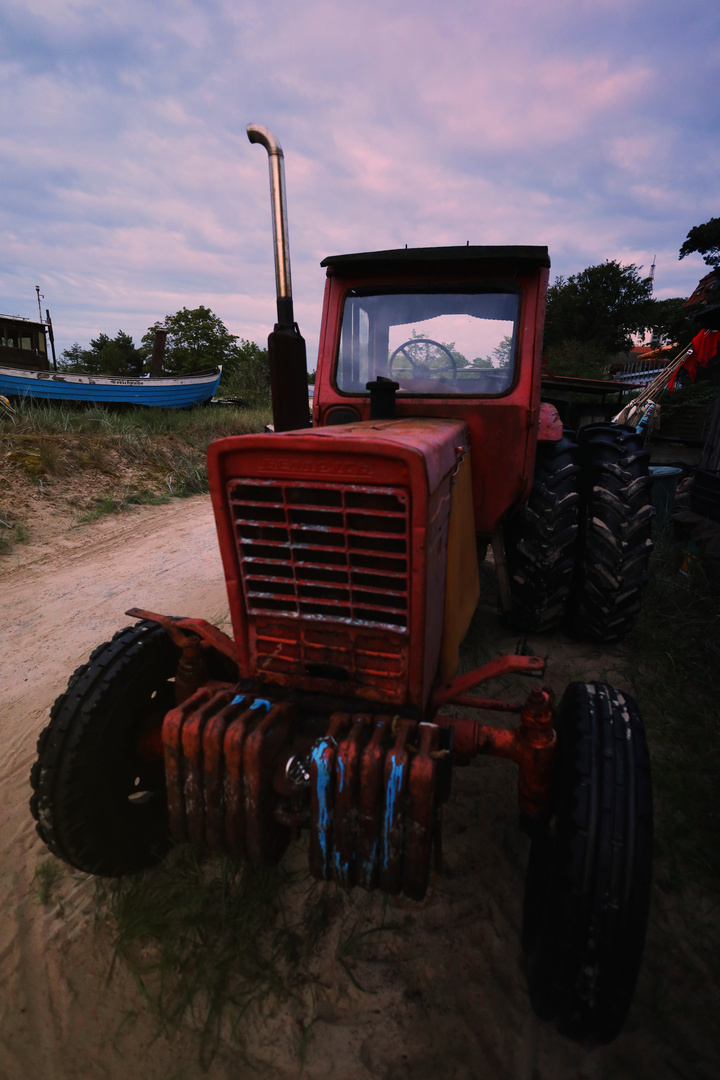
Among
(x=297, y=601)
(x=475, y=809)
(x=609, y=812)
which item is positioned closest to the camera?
(x=609, y=812)

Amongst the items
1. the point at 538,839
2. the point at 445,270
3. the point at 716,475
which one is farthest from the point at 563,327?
the point at 538,839

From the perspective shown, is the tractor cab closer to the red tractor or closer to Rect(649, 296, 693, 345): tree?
the red tractor

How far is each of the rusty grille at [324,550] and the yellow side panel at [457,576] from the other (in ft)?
1.53

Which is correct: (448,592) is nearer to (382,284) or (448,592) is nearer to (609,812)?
(609,812)

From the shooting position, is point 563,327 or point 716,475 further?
point 563,327

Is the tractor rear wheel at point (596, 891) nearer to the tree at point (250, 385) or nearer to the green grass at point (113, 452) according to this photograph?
the green grass at point (113, 452)

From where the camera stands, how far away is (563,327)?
1068 inches

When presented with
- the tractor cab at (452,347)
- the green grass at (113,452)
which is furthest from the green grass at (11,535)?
the tractor cab at (452,347)

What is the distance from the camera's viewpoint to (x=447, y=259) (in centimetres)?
268

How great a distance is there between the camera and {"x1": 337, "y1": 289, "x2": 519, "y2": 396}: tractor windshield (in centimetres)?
289

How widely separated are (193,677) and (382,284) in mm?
2257

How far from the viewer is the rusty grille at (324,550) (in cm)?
162

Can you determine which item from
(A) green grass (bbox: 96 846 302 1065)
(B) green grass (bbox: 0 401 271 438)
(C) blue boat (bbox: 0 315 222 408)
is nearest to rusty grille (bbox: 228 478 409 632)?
(A) green grass (bbox: 96 846 302 1065)

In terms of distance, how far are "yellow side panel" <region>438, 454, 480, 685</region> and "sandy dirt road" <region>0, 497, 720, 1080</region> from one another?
861 millimetres
